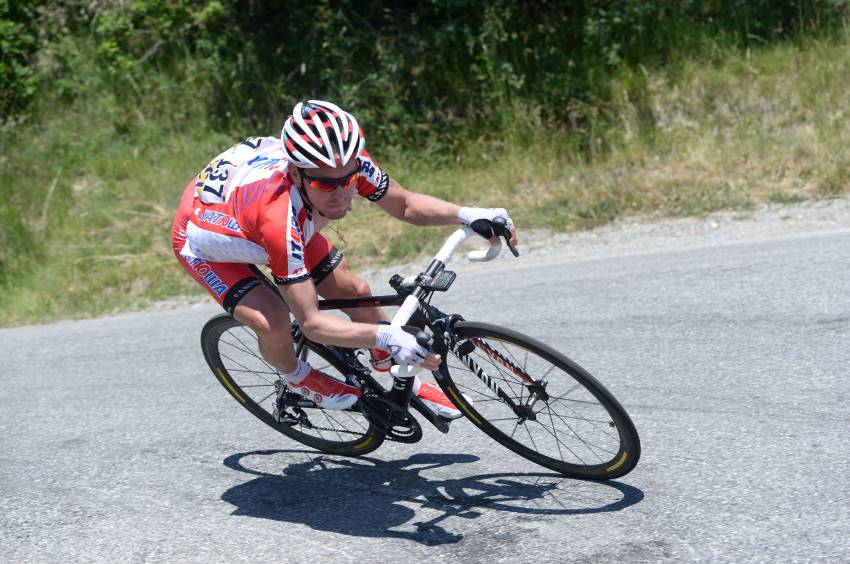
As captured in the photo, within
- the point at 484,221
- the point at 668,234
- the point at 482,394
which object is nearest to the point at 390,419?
the point at 482,394

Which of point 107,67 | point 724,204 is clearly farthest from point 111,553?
point 107,67

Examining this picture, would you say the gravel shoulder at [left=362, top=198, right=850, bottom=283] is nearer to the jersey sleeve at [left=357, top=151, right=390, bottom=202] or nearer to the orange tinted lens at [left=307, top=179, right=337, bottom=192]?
the jersey sleeve at [left=357, top=151, right=390, bottom=202]

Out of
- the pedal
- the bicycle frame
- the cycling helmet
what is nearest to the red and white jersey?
the cycling helmet

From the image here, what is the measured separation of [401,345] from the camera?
3822 millimetres

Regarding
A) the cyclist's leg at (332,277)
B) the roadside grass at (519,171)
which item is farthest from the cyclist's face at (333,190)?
the roadside grass at (519,171)

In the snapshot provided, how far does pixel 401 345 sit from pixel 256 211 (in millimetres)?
891

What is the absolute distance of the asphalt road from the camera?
3984mm

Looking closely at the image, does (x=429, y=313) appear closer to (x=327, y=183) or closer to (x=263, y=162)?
(x=327, y=183)

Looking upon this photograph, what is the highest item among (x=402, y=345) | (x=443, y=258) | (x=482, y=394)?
(x=443, y=258)

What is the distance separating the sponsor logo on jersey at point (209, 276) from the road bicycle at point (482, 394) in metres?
0.44

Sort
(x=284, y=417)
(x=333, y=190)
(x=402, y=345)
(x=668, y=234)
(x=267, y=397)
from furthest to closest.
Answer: (x=668, y=234) → (x=267, y=397) → (x=284, y=417) → (x=333, y=190) → (x=402, y=345)

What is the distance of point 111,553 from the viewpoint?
423 cm

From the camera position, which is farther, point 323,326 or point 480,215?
point 480,215

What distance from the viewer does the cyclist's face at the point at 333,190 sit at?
4055 mm
